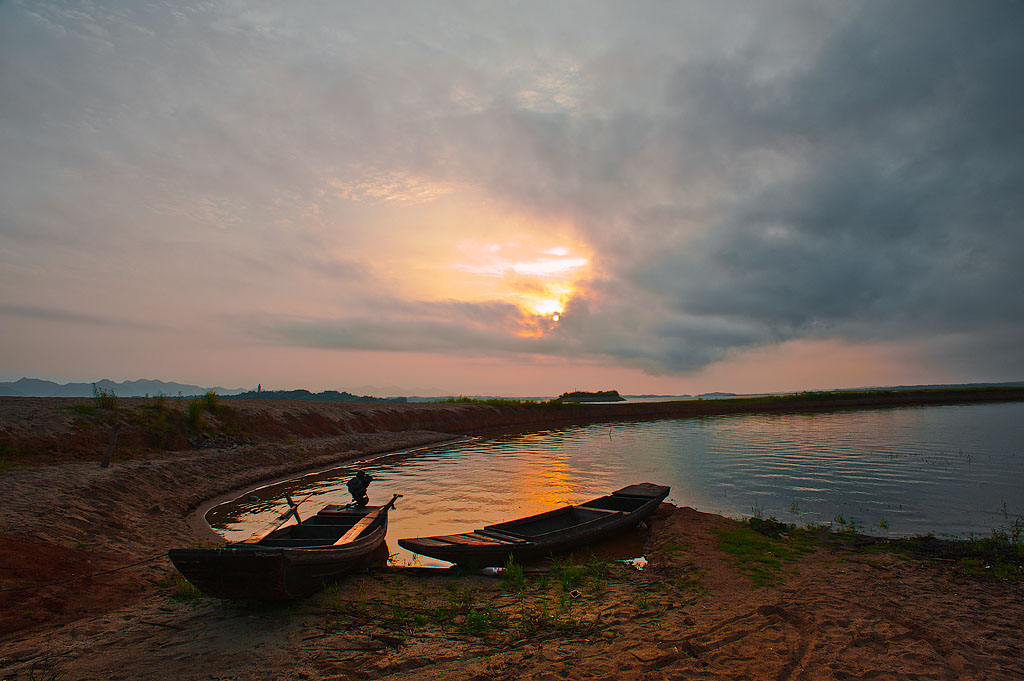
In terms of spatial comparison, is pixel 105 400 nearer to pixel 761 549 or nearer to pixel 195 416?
pixel 195 416

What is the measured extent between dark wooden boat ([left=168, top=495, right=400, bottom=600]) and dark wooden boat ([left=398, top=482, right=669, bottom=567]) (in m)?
1.47

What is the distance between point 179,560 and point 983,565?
53.1 ft

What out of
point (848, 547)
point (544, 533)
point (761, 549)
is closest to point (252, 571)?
point (544, 533)

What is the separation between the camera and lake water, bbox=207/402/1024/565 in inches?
653

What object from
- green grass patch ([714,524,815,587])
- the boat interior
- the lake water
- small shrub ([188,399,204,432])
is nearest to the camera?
green grass patch ([714,524,815,587])

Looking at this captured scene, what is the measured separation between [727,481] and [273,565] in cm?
2240

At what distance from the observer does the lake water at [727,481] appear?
16.6 meters

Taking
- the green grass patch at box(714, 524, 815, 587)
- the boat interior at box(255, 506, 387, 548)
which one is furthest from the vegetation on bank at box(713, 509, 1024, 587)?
the boat interior at box(255, 506, 387, 548)

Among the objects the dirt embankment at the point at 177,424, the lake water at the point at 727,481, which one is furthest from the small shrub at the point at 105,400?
the lake water at the point at 727,481

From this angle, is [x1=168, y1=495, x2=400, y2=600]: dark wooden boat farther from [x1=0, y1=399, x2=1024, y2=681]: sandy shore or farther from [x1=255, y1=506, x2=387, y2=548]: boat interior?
[x1=0, y1=399, x2=1024, y2=681]: sandy shore

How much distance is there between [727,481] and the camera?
24297mm

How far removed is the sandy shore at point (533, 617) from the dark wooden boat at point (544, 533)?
581 millimetres

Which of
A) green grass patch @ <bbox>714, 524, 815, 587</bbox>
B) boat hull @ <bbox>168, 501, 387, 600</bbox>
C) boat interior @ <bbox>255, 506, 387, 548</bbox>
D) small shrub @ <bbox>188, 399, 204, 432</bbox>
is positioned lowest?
green grass patch @ <bbox>714, 524, 815, 587</bbox>

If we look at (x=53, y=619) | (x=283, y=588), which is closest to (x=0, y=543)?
(x=53, y=619)
